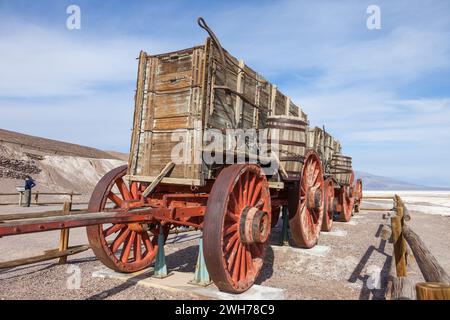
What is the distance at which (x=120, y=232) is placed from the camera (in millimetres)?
4848

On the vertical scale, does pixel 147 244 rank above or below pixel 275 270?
above

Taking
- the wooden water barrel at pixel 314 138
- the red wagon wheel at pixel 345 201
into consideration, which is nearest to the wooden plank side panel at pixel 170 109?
the wooden water barrel at pixel 314 138

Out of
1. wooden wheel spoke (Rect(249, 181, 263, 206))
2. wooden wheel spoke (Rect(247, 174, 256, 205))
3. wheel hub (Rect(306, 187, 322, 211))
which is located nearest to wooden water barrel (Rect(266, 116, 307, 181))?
wheel hub (Rect(306, 187, 322, 211))

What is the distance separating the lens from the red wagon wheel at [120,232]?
173 inches

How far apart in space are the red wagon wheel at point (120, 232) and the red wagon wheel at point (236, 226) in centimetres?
108

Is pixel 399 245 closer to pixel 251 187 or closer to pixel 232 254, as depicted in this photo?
pixel 251 187

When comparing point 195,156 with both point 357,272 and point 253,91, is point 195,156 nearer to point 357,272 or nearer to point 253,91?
point 253,91

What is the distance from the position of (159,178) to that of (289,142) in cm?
264

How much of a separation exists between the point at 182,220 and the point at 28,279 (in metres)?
2.35

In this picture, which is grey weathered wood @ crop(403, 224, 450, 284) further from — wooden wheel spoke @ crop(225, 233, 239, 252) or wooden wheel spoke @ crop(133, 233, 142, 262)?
wooden wheel spoke @ crop(133, 233, 142, 262)

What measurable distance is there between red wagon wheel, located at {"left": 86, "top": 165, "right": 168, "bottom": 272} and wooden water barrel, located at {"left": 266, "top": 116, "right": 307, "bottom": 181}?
2365mm

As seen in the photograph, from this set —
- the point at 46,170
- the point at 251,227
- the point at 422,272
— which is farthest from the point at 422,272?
the point at 46,170

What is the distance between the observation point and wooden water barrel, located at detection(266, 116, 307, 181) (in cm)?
607
